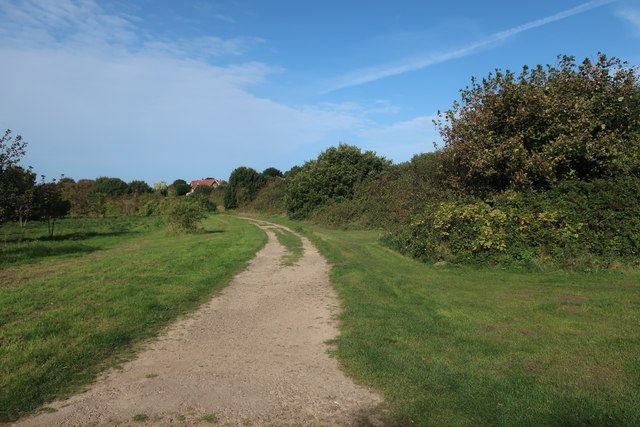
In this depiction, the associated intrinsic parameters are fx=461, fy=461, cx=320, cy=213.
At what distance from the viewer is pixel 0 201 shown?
22656mm

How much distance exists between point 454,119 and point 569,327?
1060 cm

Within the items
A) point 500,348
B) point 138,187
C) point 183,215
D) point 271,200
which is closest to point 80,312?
point 500,348

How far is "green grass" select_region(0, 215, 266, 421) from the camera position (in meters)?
4.90

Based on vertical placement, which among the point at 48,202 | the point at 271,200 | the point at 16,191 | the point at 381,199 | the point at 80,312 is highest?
the point at 381,199

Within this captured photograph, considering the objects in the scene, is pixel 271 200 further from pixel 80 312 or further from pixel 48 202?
pixel 80 312

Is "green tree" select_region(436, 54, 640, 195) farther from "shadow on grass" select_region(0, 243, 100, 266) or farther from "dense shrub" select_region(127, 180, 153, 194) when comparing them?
"dense shrub" select_region(127, 180, 153, 194)

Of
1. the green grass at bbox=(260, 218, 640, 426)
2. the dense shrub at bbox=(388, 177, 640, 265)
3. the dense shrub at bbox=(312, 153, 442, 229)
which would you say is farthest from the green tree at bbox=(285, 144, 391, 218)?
the green grass at bbox=(260, 218, 640, 426)

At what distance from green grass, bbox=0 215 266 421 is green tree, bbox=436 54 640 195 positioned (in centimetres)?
880

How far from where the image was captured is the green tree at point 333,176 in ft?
131

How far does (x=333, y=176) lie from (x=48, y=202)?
2196 cm

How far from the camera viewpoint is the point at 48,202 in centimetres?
2661

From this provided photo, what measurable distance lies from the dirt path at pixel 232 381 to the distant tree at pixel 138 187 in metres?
74.2

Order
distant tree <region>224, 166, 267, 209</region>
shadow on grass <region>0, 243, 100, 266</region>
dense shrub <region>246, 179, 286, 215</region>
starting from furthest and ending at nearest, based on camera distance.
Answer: distant tree <region>224, 166, 267, 209</region>
dense shrub <region>246, 179, 286, 215</region>
shadow on grass <region>0, 243, 100, 266</region>

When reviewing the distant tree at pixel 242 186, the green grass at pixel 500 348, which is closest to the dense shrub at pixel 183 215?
the green grass at pixel 500 348
